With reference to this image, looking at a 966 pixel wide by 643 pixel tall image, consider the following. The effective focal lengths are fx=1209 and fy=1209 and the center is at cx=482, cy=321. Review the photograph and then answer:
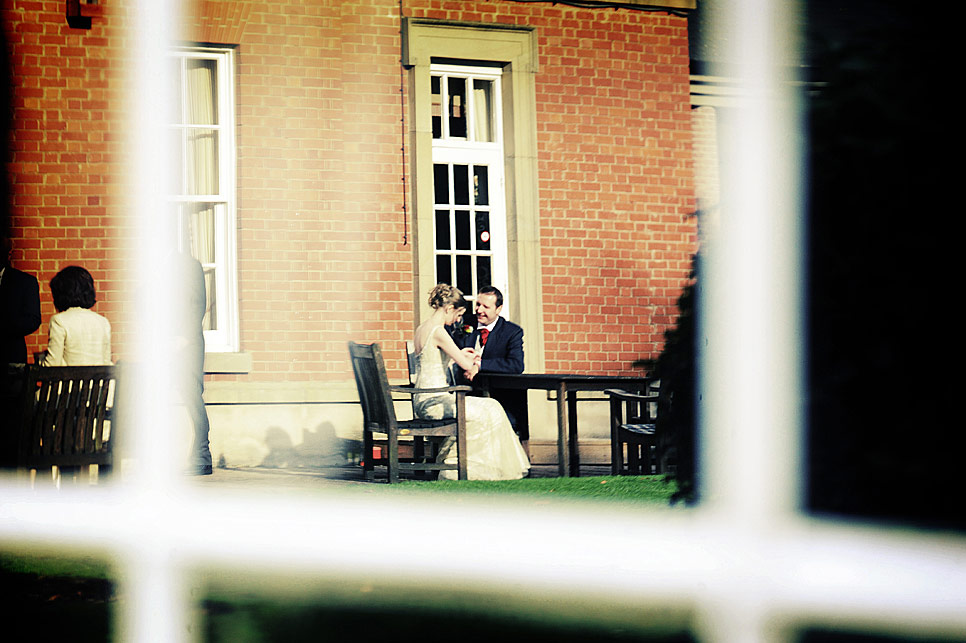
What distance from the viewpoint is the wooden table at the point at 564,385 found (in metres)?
8.29

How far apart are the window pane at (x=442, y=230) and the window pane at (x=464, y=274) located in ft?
0.50

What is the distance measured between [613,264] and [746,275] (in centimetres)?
815

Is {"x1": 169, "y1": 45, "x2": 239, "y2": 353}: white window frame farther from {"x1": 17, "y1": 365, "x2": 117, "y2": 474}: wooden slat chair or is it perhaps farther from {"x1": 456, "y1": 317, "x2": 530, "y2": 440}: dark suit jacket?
{"x1": 17, "y1": 365, "x2": 117, "y2": 474}: wooden slat chair

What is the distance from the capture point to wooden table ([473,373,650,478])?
8.29 m

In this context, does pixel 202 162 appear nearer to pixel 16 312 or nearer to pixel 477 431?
pixel 16 312

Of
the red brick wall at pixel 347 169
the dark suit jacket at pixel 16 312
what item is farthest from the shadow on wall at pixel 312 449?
the dark suit jacket at pixel 16 312

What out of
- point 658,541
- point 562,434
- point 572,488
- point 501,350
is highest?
point 501,350

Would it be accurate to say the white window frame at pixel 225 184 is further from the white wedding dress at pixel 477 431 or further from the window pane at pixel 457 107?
the white wedding dress at pixel 477 431

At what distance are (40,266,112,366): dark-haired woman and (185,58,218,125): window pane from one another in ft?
10.6

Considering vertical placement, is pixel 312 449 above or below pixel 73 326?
below

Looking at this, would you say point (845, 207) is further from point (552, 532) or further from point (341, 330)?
point (341, 330)

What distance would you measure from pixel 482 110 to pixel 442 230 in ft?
3.91

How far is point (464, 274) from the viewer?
35.7 ft

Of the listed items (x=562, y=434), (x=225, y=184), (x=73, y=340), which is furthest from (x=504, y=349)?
(x=73, y=340)
